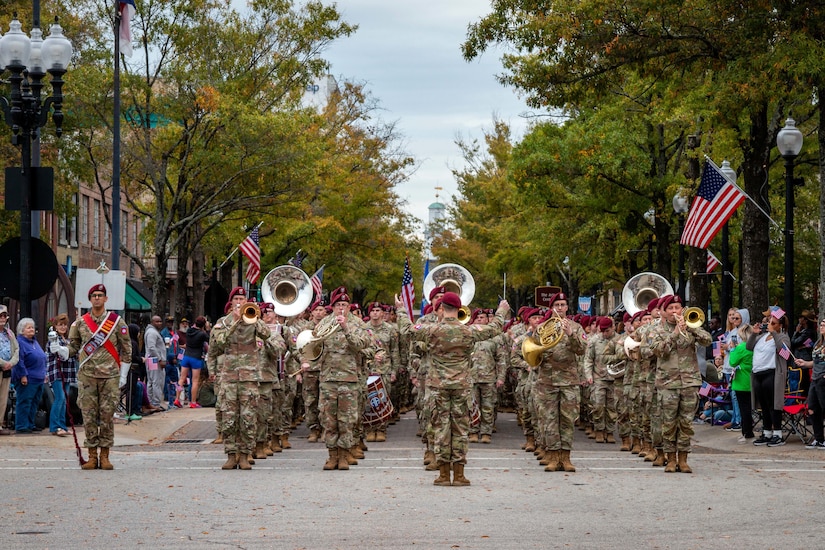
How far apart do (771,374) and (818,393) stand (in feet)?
3.68

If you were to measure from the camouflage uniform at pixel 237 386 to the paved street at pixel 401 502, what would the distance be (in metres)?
0.44

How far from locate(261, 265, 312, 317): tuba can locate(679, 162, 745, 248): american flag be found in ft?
28.1

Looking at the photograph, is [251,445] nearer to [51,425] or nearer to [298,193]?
[51,425]

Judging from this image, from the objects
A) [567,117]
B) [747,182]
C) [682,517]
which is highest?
[567,117]

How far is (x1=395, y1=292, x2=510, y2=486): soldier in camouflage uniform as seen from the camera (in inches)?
554

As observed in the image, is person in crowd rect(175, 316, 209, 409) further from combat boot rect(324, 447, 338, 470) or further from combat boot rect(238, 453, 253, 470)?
combat boot rect(324, 447, 338, 470)

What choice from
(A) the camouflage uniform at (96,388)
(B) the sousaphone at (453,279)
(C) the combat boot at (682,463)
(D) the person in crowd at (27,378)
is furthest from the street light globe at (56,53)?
(C) the combat boot at (682,463)

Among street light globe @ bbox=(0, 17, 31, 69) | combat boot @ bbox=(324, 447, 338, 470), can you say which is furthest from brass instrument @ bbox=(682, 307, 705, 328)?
street light globe @ bbox=(0, 17, 31, 69)

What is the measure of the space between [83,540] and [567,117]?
110 feet

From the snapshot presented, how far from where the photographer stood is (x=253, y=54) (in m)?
36.5

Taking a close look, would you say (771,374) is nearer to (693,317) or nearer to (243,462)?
(693,317)

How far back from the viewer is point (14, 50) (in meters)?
18.9

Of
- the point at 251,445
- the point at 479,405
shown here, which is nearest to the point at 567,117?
the point at 479,405

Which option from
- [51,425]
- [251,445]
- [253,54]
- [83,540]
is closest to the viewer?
[83,540]
